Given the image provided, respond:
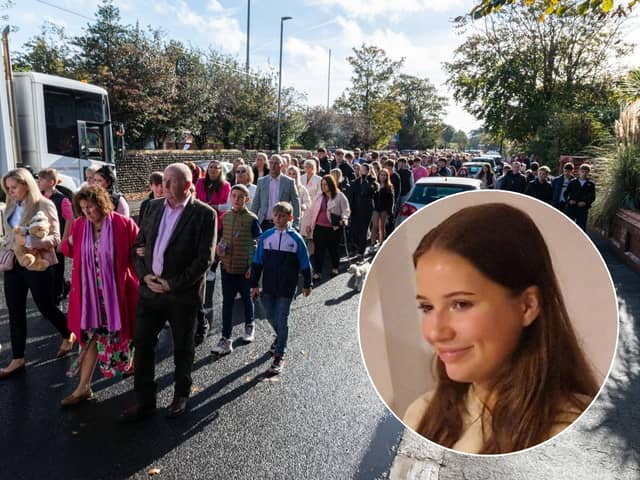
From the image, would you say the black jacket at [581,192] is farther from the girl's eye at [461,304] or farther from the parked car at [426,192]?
the girl's eye at [461,304]

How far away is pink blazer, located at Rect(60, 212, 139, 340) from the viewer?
3.91m

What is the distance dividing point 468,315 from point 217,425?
323 centimetres

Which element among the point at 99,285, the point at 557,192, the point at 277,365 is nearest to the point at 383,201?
the point at 557,192

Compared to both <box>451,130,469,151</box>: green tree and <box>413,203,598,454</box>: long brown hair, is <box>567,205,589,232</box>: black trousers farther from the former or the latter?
<box>451,130,469,151</box>: green tree

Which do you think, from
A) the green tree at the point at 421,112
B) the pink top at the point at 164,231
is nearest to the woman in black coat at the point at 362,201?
the pink top at the point at 164,231

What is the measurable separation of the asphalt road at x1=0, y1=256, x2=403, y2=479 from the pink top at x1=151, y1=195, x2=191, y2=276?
3.96ft

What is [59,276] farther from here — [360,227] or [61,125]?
[61,125]

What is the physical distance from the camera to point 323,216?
7887 millimetres

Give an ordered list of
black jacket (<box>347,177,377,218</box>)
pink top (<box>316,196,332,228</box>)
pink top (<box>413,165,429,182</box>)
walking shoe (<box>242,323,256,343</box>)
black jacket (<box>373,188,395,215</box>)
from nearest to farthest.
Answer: walking shoe (<box>242,323,256,343</box>) < pink top (<box>316,196,332,228</box>) < black jacket (<box>347,177,377,218</box>) < black jacket (<box>373,188,395,215</box>) < pink top (<box>413,165,429,182</box>)

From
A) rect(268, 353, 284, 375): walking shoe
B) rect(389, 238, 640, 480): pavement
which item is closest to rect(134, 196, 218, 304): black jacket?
rect(268, 353, 284, 375): walking shoe

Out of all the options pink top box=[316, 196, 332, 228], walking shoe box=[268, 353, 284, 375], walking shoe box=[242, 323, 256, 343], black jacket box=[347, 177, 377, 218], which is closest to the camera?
walking shoe box=[268, 353, 284, 375]

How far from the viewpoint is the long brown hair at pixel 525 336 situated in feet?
3.14

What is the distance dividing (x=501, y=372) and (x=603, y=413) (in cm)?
364

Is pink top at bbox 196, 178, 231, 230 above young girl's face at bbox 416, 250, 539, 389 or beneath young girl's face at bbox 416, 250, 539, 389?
beneath
